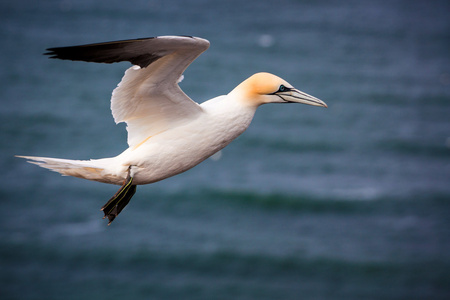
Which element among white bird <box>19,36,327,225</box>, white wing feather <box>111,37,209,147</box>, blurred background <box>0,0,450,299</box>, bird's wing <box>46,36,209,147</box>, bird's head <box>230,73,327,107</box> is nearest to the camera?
bird's wing <box>46,36,209,147</box>

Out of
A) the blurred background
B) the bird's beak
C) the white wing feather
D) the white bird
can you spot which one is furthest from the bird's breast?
the blurred background

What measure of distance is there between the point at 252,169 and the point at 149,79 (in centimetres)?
3124

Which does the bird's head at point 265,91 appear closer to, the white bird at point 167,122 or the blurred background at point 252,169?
the white bird at point 167,122

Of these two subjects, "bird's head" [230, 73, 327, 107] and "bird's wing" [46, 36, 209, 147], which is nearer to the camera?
"bird's wing" [46, 36, 209, 147]

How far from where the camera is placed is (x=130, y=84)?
609 centimetres

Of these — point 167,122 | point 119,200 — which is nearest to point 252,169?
point 167,122

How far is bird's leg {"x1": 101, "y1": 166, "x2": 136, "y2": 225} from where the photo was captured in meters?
6.14

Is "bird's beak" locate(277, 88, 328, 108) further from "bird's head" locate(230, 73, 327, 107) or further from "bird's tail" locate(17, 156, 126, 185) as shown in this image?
"bird's tail" locate(17, 156, 126, 185)

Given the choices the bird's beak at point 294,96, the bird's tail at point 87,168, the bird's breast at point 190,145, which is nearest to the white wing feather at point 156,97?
the bird's breast at point 190,145

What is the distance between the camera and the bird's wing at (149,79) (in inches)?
210

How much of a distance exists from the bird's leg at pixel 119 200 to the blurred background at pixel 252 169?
78.7 feet

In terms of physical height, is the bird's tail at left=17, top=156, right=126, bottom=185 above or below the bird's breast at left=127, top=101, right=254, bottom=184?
below

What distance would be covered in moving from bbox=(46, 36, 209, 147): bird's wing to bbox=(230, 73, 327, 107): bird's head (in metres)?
0.46

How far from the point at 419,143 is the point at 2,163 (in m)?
24.5
